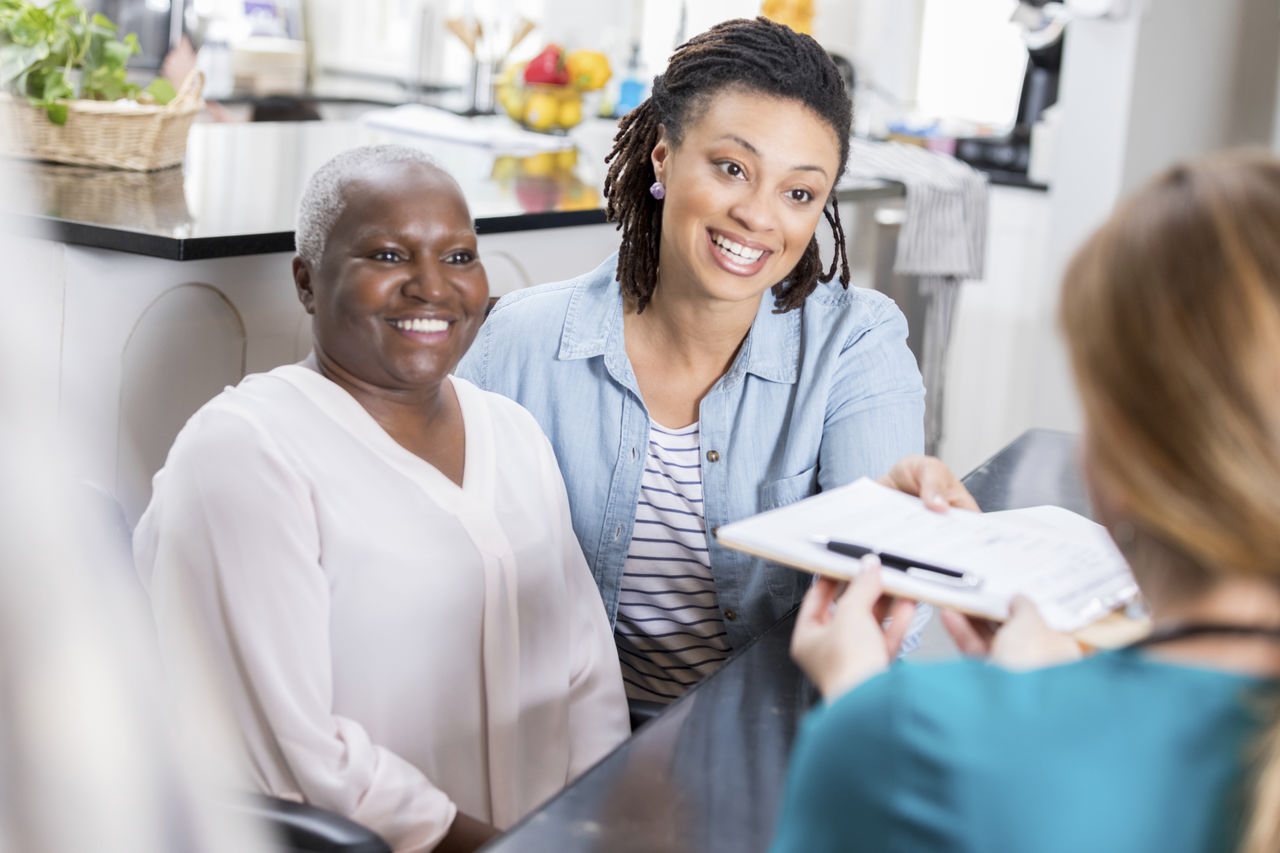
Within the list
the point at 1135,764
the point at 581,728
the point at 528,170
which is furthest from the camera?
the point at 528,170

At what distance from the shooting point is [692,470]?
63.5 inches

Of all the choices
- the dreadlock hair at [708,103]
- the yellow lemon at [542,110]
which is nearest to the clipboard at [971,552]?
the dreadlock hair at [708,103]

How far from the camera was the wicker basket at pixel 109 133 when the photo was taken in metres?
2.44

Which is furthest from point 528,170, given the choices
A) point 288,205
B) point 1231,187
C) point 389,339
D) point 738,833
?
point 1231,187

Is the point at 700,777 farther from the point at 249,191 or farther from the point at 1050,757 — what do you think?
the point at 249,191

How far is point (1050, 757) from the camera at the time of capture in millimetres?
574

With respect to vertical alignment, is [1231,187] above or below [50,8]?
below

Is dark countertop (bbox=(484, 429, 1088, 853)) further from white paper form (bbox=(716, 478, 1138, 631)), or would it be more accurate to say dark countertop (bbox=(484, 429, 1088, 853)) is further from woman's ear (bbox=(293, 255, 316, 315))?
woman's ear (bbox=(293, 255, 316, 315))

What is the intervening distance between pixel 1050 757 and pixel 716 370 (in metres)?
1.10

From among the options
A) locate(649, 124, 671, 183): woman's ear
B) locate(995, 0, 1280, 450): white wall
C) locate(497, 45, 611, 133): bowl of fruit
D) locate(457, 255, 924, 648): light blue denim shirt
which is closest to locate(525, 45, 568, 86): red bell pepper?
locate(497, 45, 611, 133): bowl of fruit

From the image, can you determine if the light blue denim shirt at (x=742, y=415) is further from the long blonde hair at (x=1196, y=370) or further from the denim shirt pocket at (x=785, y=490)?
the long blonde hair at (x=1196, y=370)

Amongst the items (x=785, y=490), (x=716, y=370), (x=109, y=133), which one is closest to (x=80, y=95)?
(x=109, y=133)

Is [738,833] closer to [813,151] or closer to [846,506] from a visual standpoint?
[846,506]

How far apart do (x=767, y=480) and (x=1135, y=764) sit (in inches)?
41.0
